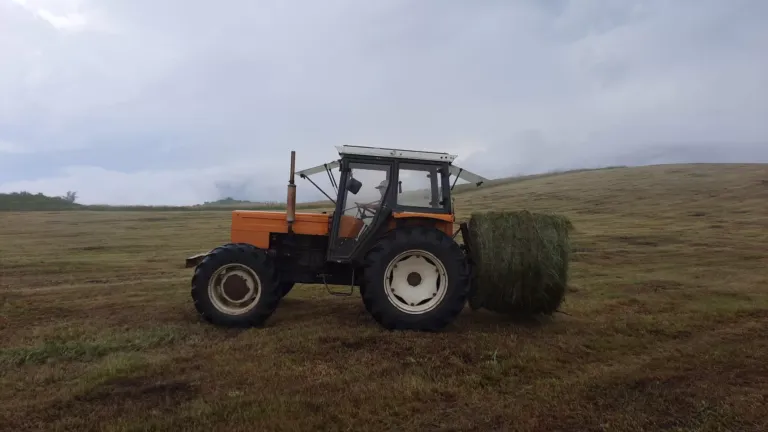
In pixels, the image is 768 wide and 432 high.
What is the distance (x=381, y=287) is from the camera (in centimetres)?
673

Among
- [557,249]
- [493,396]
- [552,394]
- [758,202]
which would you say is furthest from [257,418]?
[758,202]

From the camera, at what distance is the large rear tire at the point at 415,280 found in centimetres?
672

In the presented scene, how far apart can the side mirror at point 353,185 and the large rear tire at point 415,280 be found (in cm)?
82

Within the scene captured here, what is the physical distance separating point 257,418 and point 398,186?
12.6 feet

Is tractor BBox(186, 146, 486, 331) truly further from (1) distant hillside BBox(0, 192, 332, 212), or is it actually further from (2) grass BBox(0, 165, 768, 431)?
(1) distant hillside BBox(0, 192, 332, 212)

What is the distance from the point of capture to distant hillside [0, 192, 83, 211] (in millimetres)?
56094

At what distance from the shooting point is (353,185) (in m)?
7.25

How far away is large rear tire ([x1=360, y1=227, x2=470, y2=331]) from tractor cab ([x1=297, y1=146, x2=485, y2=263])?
1.19 ft

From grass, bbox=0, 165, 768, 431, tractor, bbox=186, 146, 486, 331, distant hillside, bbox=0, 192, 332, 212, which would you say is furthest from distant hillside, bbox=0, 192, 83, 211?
tractor, bbox=186, 146, 486, 331

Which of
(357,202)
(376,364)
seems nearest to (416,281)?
(357,202)

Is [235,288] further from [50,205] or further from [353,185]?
[50,205]

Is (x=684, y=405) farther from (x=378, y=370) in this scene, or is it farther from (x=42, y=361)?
(x=42, y=361)

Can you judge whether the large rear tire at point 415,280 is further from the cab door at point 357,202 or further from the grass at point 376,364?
the cab door at point 357,202

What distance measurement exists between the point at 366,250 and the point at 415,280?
0.77 m
